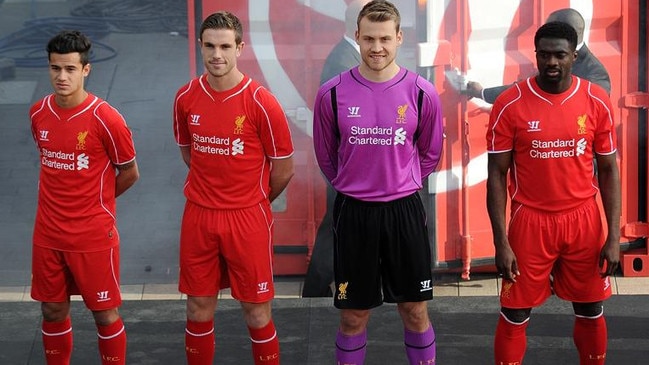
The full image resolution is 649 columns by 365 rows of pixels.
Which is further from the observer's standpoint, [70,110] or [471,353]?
[471,353]

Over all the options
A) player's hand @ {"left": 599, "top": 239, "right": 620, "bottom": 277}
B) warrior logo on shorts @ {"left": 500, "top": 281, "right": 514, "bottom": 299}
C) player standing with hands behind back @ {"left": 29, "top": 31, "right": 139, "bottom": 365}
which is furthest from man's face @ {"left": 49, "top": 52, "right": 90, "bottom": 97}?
player's hand @ {"left": 599, "top": 239, "right": 620, "bottom": 277}

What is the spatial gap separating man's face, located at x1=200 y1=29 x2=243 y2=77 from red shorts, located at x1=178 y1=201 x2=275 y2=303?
2.14 ft

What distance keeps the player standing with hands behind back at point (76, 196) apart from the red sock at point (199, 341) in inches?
13.2

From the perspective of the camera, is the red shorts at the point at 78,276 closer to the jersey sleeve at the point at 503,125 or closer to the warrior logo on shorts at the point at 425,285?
the warrior logo on shorts at the point at 425,285

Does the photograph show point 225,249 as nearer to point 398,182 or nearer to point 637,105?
point 398,182

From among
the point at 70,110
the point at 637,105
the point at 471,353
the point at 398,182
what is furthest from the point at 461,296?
the point at 70,110

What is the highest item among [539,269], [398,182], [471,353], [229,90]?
[229,90]

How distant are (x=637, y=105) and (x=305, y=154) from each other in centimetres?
196

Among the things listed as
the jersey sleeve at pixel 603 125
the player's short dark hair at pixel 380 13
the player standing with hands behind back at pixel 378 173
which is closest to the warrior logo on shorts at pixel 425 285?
the player standing with hands behind back at pixel 378 173

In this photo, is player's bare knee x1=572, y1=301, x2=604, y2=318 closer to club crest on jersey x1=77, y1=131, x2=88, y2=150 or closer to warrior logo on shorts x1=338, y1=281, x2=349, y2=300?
warrior logo on shorts x1=338, y1=281, x2=349, y2=300

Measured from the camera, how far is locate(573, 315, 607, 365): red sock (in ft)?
20.8

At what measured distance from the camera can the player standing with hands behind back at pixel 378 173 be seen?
19.8ft

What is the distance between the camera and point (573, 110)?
606 cm

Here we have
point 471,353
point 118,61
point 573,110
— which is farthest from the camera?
point 118,61
